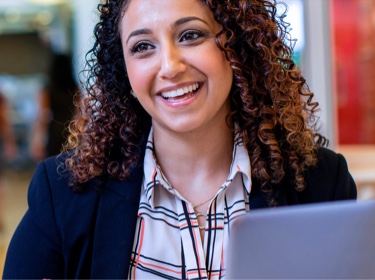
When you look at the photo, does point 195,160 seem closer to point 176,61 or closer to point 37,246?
point 176,61

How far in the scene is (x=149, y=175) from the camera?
1.35 metres

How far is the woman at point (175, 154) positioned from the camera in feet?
4.09

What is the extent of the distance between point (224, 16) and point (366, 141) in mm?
3549

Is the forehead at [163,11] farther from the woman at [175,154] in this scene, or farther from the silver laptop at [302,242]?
the silver laptop at [302,242]

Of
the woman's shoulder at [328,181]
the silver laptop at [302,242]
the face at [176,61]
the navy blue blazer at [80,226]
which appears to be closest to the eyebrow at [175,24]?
the face at [176,61]

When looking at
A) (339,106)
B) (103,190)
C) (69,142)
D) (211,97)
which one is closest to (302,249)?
(211,97)

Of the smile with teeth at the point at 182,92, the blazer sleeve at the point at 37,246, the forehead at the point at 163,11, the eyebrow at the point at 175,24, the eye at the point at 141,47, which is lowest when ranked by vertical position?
the blazer sleeve at the point at 37,246

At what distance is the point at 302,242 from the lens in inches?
29.8

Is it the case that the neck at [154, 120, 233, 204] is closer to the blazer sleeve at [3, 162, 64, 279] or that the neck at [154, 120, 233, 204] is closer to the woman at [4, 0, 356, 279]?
the woman at [4, 0, 356, 279]

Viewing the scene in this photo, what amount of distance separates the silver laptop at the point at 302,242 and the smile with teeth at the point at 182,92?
1.80 feet

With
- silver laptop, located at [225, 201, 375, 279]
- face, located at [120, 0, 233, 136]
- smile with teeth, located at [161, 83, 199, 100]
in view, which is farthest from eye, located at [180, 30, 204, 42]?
silver laptop, located at [225, 201, 375, 279]

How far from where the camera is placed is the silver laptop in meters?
0.73

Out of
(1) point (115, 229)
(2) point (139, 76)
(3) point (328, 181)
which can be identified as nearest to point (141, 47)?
(2) point (139, 76)

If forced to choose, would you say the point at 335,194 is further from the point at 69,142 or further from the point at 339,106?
the point at 339,106
